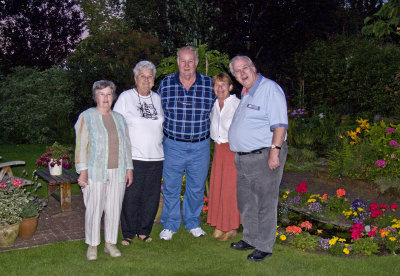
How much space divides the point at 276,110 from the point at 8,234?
3.40 m

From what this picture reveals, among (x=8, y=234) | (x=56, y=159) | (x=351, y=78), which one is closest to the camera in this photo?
(x=8, y=234)

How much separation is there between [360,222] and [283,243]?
105 centimetres

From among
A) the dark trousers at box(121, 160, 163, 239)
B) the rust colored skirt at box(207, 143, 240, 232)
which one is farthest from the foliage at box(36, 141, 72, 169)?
the rust colored skirt at box(207, 143, 240, 232)

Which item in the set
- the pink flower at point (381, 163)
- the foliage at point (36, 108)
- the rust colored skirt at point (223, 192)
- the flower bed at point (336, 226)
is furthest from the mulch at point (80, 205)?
the foliage at point (36, 108)

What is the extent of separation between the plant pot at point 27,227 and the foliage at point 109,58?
21.0 feet

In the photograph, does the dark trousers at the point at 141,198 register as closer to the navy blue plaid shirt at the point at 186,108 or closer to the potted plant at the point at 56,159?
the navy blue plaid shirt at the point at 186,108

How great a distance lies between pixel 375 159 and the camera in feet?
23.5

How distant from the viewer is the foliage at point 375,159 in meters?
6.86

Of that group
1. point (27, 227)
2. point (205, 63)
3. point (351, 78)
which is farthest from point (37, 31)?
point (27, 227)

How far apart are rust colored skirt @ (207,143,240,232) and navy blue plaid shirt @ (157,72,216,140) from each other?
0.36 meters

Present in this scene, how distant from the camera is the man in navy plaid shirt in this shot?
489 centimetres

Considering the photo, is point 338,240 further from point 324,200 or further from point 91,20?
Result: point 91,20

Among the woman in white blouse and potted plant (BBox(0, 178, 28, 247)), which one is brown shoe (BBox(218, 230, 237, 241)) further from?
potted plant (BBox(0, 178, 28, 247))

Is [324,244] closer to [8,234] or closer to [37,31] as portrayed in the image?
[8,234]
